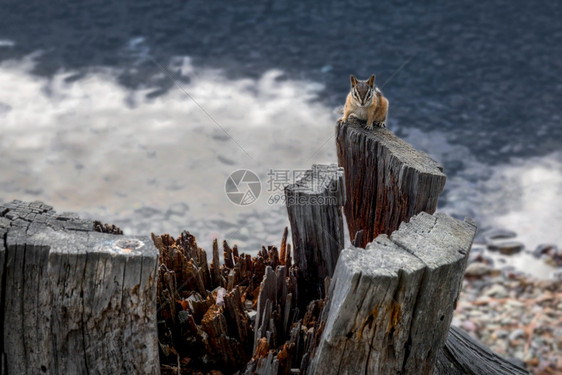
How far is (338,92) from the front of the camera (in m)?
6.64

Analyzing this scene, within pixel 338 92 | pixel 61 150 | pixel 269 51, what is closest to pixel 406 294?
pixel 61 150

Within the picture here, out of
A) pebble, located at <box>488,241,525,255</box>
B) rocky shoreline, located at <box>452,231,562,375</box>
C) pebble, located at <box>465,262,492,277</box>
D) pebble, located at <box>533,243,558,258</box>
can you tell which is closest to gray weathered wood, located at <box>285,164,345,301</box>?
rocky shoreline, located at <box>452,231,562,375</box>

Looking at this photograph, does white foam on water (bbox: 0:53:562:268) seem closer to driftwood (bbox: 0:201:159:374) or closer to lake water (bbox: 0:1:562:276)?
lake water (bbox: 0:1:562:276)

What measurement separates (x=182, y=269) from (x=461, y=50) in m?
6.07

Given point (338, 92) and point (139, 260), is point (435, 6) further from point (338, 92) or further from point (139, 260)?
point (139, 260)

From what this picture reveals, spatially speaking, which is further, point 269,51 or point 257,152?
point 269,51

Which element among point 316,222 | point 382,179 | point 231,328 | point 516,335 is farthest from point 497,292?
point 231,328

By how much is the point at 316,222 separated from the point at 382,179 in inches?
14.8

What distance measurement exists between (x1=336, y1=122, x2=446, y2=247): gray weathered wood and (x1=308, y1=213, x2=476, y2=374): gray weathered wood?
19.7 inches

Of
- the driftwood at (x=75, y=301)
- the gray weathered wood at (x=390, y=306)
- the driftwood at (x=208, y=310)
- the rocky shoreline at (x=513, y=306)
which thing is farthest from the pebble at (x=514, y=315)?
the driftwood at (x=75, y=301)

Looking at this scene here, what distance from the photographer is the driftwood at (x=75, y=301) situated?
1654mm

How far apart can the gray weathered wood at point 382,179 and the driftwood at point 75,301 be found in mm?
1045

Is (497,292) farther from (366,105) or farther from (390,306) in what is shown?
(390,306)

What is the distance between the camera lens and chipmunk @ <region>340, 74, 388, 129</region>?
3.08 meters
